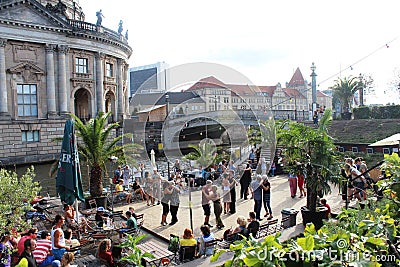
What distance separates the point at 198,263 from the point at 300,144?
177 inches

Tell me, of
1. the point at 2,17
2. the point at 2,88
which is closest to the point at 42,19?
the point at 2,17

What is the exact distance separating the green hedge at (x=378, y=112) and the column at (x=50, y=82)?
33821 millimetres

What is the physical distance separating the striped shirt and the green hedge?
37.6 m

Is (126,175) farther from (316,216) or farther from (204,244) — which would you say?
(316,216)

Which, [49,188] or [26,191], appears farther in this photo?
[49,188]

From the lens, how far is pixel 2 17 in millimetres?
31375

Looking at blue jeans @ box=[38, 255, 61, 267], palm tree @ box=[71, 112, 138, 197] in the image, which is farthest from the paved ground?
blue jeans @ box=[38, 255, 61, 267]

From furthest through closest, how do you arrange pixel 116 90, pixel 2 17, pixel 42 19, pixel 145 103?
pixel 116 90
pixel 42 19
pixel 2 17
pixel 145 103

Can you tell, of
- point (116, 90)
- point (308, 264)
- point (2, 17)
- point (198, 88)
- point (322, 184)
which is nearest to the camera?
point (308, 264)

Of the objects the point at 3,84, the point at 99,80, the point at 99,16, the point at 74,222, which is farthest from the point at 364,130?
the point at 3,84

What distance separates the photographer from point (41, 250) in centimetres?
761

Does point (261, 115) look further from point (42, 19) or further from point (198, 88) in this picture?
point (42, 19)

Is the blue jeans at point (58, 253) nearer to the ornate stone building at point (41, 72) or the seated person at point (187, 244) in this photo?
the seated person at point (187, 244)

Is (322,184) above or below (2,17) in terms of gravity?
below
